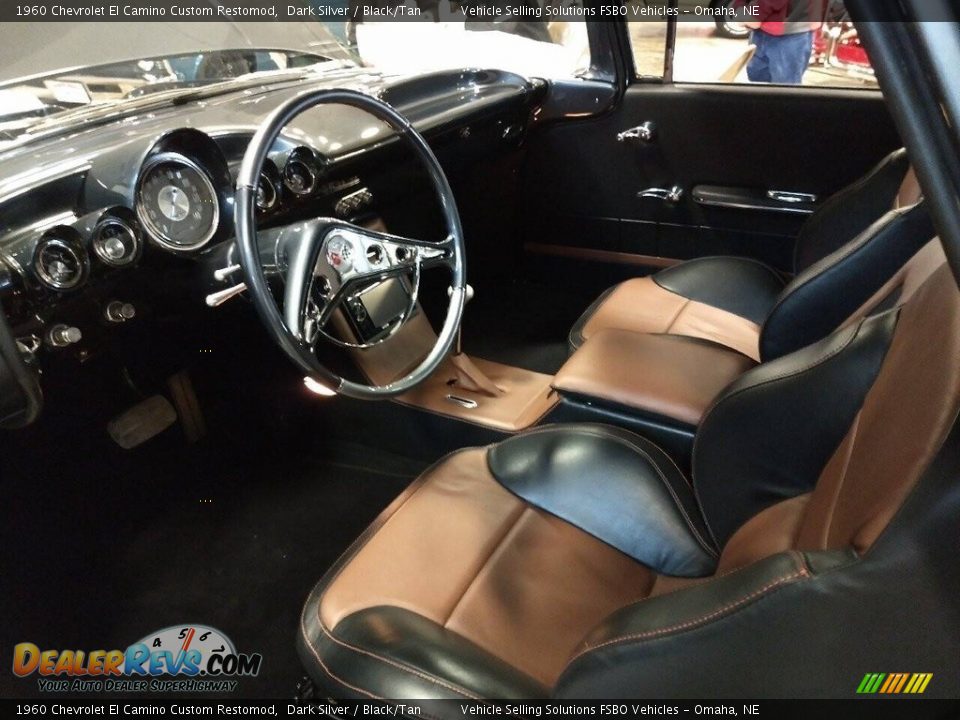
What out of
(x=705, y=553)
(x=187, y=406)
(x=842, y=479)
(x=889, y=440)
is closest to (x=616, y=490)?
(x=705, y=553)

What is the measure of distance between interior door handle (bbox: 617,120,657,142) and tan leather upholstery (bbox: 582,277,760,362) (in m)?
0.57

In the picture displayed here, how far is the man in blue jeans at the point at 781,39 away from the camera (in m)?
2.12

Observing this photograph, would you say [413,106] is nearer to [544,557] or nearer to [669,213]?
[669,213]

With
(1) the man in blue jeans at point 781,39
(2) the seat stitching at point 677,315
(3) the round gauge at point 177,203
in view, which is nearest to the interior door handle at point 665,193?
(1) the man in blue jeans at point 781,39

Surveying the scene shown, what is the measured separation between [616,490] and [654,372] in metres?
0.37

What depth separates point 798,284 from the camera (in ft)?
4.66

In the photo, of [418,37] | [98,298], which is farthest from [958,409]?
[418,37]

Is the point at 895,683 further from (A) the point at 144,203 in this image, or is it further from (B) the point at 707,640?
(A) the point at 144,203

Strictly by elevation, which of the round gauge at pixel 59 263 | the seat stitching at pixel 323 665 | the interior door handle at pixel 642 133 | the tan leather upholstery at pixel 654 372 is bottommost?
the seat stitching at pixel 323 665

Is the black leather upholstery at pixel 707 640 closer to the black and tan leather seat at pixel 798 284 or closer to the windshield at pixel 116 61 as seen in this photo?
the black and tan leather seat at pixel 798 284

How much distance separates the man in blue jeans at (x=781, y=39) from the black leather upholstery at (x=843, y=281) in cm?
101

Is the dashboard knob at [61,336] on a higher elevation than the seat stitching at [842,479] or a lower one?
higher

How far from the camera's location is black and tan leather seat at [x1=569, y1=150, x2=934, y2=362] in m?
1.31

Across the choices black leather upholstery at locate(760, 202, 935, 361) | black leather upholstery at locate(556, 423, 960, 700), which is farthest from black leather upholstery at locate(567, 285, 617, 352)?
black leather upholstery at locate(556, 423, 960, 700)
